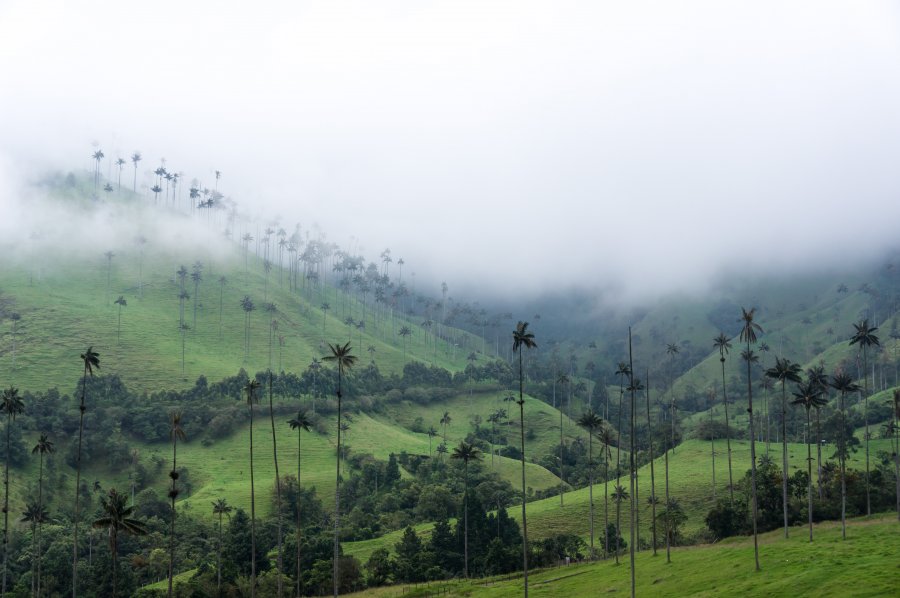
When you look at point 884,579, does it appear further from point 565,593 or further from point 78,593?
point 78,593

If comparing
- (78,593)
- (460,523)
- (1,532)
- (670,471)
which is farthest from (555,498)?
(1,532)

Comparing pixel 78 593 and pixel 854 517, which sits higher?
pixel 854 517

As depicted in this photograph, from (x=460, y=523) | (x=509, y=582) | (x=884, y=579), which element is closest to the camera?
(x=884, y=579)

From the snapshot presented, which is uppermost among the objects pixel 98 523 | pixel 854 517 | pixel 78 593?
pixel 98 523

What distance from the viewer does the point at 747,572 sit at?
83.1 metres

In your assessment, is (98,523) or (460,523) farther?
(460,523)

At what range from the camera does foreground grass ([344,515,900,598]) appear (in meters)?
71.1

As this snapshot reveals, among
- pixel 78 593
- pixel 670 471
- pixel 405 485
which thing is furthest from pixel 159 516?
pixel 670 471

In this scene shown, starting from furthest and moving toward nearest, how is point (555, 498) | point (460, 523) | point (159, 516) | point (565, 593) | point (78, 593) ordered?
point (555, 498) < point (159, 516) < point (460, 523) < point (78, 593) < point (565, 593)

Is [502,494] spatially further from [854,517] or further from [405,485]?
[854,517]

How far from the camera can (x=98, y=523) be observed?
231ft

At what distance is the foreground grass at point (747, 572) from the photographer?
71.1 meters

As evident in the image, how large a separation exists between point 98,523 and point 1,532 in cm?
9189

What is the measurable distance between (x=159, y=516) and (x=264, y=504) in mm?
23005
